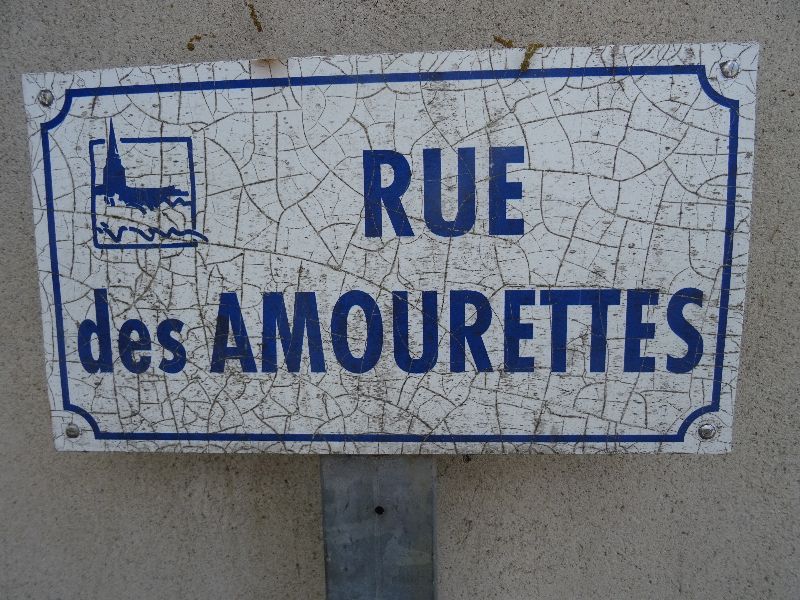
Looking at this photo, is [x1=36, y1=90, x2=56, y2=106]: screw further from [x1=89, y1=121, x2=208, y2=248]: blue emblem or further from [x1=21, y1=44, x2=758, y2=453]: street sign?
[x1=89, y1=121, x2=208, y2=248]: blue emblem

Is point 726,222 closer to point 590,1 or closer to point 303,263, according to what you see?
point 590,1

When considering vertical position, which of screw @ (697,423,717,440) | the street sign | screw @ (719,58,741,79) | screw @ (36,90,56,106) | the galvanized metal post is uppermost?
screw @ (719,58,741,79)

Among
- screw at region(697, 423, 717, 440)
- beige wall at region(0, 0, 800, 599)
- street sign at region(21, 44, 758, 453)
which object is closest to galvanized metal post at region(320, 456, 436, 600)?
street sign at region(21, 44, 758, 453)

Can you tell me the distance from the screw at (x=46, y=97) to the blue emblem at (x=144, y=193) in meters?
0.12

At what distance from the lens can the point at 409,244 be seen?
111 centimetres

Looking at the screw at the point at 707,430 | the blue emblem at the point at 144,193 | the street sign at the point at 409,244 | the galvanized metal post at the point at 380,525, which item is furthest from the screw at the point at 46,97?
the screw at the point at 707,430

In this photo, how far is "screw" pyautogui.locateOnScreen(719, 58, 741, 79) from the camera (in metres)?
1.06

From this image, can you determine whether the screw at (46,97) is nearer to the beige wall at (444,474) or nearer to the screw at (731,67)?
the beige wall at (444,474)

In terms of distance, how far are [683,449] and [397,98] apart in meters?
0.92

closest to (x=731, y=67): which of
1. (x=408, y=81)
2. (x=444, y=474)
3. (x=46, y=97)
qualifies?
(x=408, y=81)

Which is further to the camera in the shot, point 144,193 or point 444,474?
point 444,474

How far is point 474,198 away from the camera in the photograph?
3.61 feet

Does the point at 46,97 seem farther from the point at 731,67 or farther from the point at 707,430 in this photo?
the point at 707,430

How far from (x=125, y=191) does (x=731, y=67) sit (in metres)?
1.22
